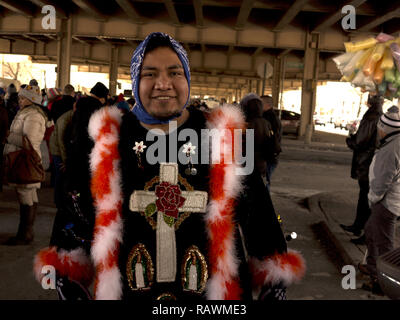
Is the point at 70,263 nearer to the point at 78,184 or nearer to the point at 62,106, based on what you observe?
the point at 78,184

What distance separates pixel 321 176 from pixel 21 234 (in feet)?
30.0

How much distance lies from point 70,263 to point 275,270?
Result: 86cm

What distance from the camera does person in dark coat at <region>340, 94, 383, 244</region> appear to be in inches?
Answer: 253

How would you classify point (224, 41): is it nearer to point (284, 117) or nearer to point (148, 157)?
point (284, 117)

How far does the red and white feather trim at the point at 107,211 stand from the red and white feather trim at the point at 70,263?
0.08 meters

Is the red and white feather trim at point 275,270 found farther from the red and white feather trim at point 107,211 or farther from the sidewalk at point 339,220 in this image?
the sidewalk at point 339,220

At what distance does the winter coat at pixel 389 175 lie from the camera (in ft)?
15.1

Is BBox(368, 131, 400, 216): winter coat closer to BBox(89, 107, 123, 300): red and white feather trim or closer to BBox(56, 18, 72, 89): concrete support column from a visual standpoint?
BBox(89, 107, 123, 300): red and white feather trim

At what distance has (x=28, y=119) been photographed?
18.9 ft

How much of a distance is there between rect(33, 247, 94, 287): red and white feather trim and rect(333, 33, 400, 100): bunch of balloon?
11.9ft

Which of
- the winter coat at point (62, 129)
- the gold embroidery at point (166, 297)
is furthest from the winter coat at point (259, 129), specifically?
the gold embroidery at point (166, 297)

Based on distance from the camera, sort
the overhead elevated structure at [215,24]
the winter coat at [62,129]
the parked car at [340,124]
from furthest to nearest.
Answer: the parked car at [340,124] → the overhead elevated structure at [215,24] → the winter coat at [62,129]

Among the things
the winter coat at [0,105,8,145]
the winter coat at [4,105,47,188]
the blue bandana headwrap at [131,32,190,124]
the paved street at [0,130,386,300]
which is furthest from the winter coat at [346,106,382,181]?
the winter coat at [0,105,8,145]

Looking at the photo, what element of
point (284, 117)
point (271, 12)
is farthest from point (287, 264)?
point (284, 117)
